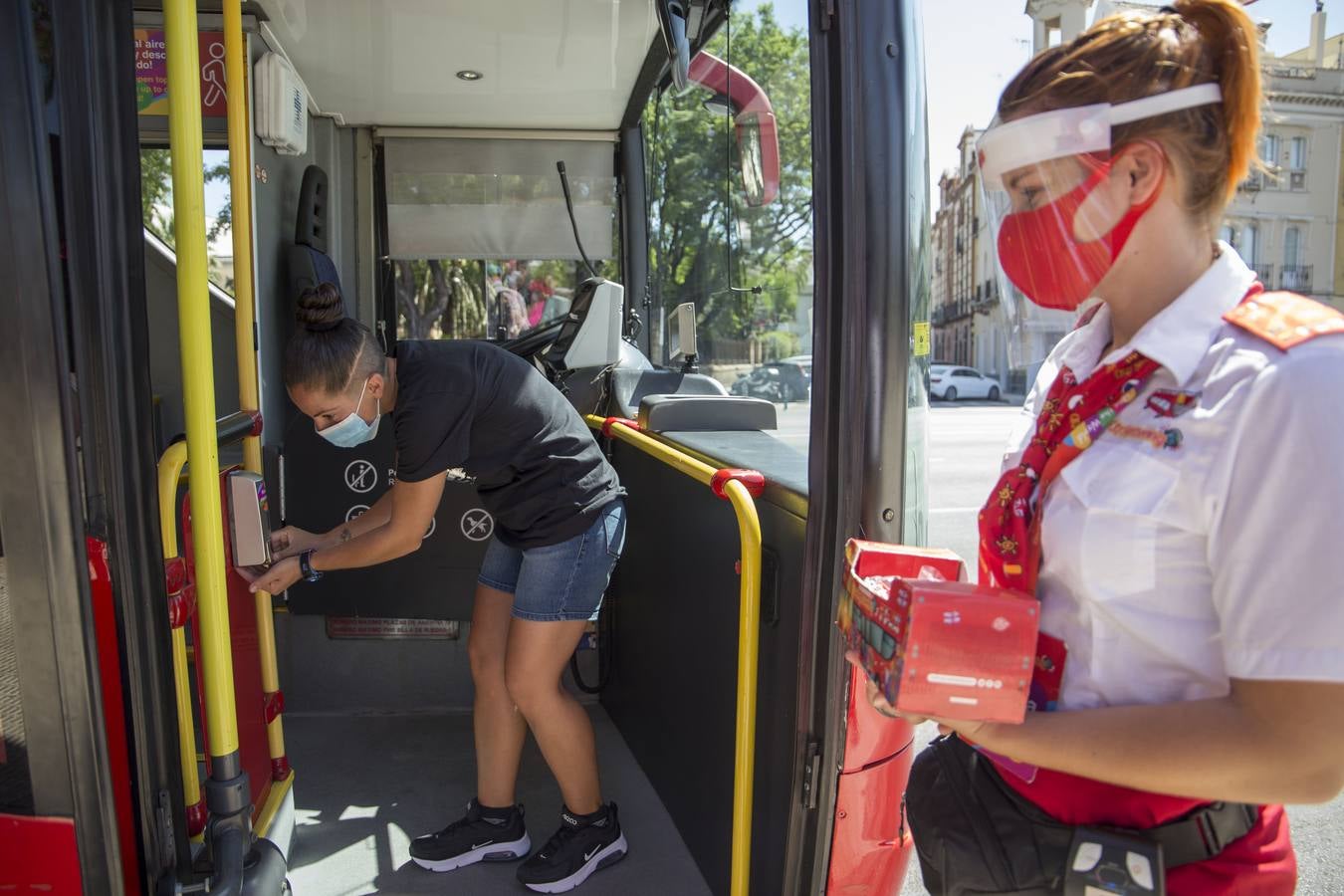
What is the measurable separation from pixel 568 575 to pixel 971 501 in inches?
301

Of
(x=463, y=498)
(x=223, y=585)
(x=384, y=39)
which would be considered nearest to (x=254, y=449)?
(x=223, y=585)

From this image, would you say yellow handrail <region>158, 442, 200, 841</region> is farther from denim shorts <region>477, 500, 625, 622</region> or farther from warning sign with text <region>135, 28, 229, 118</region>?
warning sign with text <region>135, 28, 229, 118</region>

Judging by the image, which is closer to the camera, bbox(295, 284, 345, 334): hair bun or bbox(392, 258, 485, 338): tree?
bbox(295, 284, 345, 334): hair bun

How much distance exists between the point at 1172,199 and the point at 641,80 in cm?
287

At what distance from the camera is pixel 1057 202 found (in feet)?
3.29

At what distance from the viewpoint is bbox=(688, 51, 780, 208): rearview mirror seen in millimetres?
2479

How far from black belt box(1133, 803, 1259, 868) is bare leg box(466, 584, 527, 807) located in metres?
1.90

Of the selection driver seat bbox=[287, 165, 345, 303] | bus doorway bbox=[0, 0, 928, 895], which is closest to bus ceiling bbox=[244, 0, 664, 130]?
bus doorway bbox=[0, 0, 928, 895]

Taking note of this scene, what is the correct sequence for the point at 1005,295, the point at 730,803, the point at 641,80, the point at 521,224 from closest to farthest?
the point at 1005,295 < the point at 730,803 < the point at 641,80 < the point at 521,224

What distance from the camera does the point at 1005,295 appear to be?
1.19 metres

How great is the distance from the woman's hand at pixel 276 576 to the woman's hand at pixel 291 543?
0.40 ft

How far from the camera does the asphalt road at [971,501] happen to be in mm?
2764

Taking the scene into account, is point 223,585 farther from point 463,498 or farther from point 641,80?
point 641,80

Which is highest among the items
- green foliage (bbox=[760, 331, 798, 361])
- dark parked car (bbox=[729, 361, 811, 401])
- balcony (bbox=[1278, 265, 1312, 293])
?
balcony (bbox=[1278, 265, 1312, 293])
